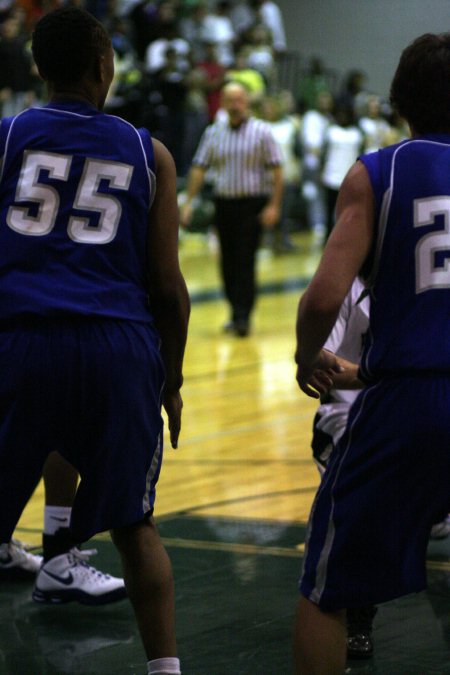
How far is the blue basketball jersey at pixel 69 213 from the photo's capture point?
3.25 meters

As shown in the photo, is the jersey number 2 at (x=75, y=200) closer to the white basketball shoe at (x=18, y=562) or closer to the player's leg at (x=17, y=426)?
the player's leg at (x=17, y=426)

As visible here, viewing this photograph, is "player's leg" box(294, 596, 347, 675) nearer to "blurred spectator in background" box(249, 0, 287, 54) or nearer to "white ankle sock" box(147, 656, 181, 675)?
"white ankle sock" box(147, 656, 181, 675)

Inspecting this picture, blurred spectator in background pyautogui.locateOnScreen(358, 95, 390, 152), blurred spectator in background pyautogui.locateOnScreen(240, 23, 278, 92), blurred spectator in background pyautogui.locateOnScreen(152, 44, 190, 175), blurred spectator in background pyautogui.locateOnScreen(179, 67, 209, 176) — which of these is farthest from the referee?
blurred spectator in background pyautogui.locateOnScreen(240, 23, 278, 92)

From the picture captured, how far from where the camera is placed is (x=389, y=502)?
288 cm

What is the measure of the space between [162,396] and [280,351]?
729 cm

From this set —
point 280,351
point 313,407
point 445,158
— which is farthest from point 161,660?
point 280,351

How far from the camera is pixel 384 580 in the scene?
2.90 m

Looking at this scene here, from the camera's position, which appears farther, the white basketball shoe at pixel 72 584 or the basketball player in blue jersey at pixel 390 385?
the white basketball shoe at pixel 72 584

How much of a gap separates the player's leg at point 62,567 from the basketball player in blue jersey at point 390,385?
171cm

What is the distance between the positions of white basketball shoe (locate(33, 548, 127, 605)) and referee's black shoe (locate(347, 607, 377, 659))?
946 millimetres

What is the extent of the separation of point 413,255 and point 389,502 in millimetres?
538

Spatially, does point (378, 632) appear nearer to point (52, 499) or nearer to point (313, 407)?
point (52, 499)

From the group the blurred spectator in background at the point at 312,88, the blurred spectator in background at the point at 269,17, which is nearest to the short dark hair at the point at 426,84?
the blurred spectator in background at the point at 312,88

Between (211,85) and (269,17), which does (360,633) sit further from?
(269,17)
